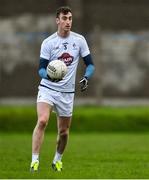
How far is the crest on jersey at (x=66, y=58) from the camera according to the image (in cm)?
1337

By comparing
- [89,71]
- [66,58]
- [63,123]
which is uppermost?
[66,58]

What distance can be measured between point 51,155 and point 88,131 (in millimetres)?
8136

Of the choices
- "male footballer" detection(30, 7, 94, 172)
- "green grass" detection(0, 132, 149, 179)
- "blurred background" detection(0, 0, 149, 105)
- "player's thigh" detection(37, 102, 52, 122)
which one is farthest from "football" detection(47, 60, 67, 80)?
"blurred background" detection(0, 0, 149, 105)

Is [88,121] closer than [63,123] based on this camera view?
No

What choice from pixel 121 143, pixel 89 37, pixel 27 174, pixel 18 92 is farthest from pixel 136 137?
pixel 27 174

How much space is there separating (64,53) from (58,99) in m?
0.71

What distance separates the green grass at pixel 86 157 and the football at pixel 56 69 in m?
1.45

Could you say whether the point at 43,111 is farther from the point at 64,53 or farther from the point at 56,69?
the point at 64,53

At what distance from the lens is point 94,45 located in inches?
1064

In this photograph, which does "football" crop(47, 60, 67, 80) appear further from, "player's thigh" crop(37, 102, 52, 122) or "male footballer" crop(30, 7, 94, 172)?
"player's thigh" crop(37, 102, 52, 122)

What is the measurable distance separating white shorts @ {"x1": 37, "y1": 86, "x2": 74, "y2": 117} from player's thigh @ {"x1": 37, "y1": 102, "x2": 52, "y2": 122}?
56 millimetres

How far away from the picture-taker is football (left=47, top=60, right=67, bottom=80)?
1296cm

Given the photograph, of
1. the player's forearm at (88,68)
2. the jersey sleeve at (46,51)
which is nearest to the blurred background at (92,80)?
the player's forearm at (88,68)

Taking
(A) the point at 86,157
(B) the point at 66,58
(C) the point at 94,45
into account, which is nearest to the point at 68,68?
(B) the point at 66,58
